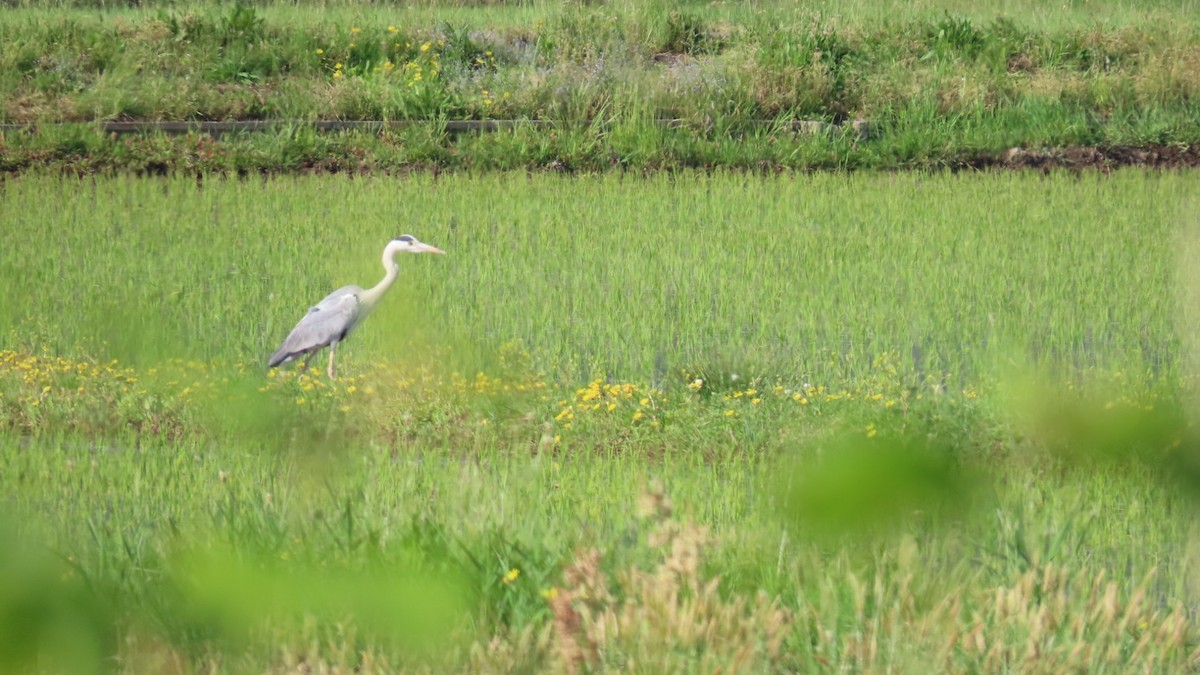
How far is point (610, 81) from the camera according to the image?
11.4 metres

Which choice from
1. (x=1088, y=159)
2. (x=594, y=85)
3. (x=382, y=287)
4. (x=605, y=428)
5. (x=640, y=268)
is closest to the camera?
(x=605, y=428)

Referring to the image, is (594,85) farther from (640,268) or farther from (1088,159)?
(640,268)

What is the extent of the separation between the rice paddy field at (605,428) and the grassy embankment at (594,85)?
76 cm

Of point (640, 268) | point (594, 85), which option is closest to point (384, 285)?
point (640, 268)

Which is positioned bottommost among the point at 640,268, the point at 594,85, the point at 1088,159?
the point at 1088,159

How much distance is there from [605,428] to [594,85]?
657 centimetres

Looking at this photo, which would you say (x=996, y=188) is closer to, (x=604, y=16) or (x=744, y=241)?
(x=744, y=241)

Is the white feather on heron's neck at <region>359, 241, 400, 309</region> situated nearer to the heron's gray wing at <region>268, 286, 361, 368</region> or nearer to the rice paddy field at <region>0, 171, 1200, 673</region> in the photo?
the heron's gray wing at <region>268, 286, 361, 368</region>

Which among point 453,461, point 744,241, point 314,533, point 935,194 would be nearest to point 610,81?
point 935,194

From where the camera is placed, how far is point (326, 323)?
5.03 meters

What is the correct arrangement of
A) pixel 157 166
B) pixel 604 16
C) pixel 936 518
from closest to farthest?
pixel 936 518, pixel 157 166, pixel 604 16

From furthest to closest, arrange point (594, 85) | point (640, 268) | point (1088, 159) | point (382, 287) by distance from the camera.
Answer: point (594, 85) → point (1088, 159) → point (640, 268) → point (382, 287)

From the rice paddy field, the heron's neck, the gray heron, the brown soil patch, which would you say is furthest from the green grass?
the brown soil patch

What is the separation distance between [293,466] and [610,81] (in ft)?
25.8
